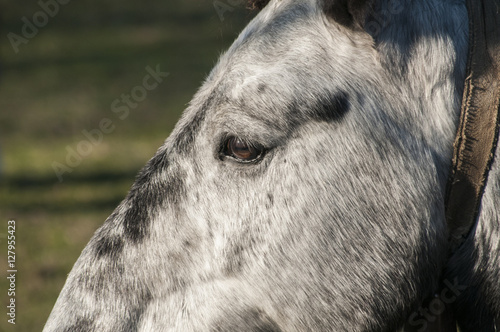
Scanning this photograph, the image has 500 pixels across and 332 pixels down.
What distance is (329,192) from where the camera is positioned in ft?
6.68

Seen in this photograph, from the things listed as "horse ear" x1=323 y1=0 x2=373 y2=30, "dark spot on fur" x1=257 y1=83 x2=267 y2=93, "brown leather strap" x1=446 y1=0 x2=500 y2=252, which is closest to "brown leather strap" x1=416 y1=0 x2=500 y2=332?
"brown leather strap" x1=446 y1=0 x2=500 y2=252

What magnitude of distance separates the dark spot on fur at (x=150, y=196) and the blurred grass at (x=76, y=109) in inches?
32.8

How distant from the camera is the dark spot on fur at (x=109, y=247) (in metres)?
2.21

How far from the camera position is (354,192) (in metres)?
2.04

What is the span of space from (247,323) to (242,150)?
0.58 metres

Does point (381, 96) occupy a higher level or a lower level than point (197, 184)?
lower

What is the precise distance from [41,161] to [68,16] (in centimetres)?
730

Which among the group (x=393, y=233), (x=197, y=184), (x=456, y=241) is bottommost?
(x=456, y=241)

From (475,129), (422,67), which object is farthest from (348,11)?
(475,129)

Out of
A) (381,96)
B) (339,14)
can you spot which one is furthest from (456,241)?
(339,14)

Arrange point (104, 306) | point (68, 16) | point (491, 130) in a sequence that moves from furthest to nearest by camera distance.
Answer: point (68, 16) < point (104, 306) < point (491, 130)

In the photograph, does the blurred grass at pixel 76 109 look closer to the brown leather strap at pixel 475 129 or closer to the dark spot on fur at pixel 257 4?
the dark spot on fur at pixel 257 4

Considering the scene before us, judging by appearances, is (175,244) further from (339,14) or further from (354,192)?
(339,14)

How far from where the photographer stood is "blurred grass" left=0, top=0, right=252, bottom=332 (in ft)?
19.0
